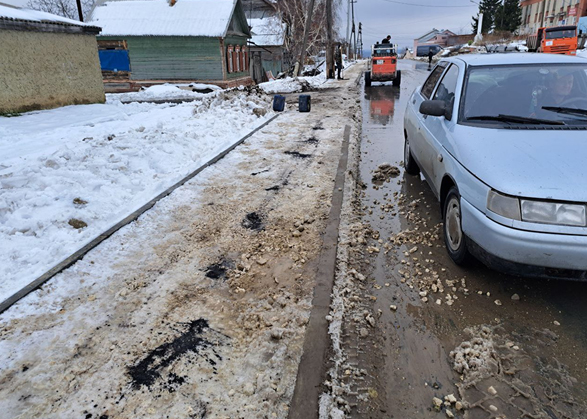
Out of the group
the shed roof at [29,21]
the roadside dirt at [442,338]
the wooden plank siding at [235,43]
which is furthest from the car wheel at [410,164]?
the wooden plank siding at [235,43]

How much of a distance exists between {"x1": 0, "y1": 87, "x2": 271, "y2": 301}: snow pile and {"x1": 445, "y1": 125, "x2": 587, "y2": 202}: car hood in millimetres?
3935

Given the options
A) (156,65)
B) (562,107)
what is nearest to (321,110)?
(562,107)

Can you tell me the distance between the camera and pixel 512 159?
3242 millimetres

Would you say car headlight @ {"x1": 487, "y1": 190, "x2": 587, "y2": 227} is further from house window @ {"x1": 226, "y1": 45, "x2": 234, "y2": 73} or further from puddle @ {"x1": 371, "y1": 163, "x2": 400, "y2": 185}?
house window @ {"x1": 226, "y1": 45, "x2": 234, "y2": 73}

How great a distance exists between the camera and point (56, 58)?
1372 cm

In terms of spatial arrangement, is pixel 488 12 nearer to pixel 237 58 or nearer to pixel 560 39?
pixel 560 39

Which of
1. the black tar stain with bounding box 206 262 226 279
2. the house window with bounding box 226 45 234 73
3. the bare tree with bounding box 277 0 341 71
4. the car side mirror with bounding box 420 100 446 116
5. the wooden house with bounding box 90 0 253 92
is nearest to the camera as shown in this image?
the black tar stain with bounding box 206 262 226 279

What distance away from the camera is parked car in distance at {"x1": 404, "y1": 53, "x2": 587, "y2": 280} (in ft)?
9.48

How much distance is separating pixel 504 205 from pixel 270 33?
130 ft

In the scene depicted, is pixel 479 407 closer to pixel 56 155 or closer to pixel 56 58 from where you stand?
pixel 56 155

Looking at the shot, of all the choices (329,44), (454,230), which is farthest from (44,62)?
(329,44)

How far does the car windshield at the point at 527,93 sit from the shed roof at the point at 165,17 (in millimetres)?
20812

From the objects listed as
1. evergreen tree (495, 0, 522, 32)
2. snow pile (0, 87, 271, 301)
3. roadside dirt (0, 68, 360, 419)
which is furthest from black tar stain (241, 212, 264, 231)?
evergreen tree (495, 0, 522, 32)

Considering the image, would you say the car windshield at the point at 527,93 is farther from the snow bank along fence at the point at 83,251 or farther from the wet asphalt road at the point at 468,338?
the snow bank along fence at the point at 83,251
